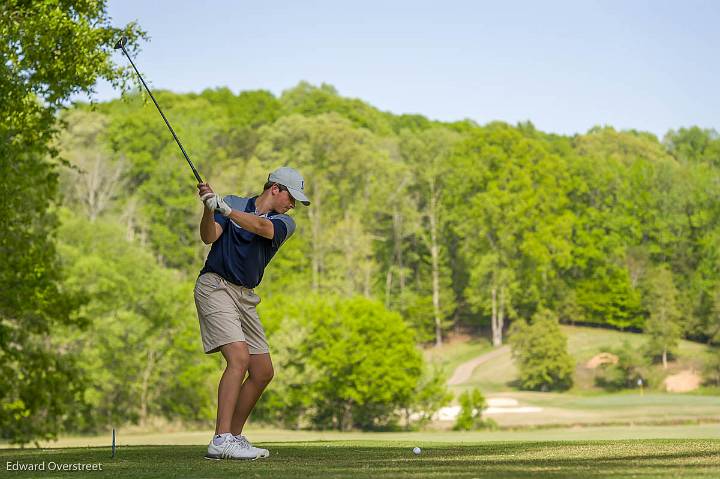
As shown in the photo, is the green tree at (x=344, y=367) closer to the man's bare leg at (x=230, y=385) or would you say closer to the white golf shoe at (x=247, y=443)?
the white golf shoe at (x=247, y=443)

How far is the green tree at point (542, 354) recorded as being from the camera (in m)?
62.8

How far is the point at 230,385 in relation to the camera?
8.06m

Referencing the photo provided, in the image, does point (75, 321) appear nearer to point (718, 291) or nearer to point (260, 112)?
point (718, 291)

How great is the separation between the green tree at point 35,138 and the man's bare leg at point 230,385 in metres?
9.87

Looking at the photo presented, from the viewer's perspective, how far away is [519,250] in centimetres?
7656

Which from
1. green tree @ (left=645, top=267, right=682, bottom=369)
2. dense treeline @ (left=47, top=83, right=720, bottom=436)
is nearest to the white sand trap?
green tree @ (left=645, top=267, right=682, bottom=369)

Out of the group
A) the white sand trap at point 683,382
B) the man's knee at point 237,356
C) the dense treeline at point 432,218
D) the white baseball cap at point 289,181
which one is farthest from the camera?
the dense treeline at point 432,218

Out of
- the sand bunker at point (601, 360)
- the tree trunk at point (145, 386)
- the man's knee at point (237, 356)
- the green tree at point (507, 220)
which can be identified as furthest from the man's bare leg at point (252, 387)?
the green tree at point (507, 220)

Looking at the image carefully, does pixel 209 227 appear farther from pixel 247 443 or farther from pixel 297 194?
pixel 247 443

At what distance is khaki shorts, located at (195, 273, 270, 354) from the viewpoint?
8.12m

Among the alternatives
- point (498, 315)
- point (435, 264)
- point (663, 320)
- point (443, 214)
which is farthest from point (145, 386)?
point (498, 315)

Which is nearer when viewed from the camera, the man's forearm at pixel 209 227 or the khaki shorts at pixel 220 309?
the man's forearm at pixel 209 227

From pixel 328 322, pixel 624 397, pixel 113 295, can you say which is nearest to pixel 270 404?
pixel 328 322

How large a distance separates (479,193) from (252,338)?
223ft
